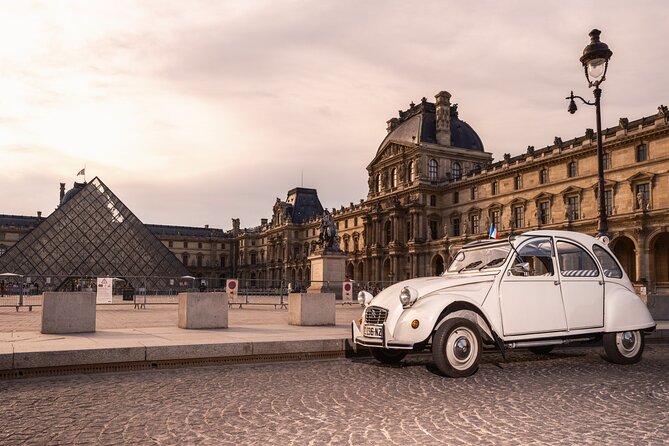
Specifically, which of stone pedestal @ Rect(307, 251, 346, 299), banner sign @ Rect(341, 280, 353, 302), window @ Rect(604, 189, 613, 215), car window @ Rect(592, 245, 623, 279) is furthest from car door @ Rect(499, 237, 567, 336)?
window @ Rect(604, 189, 613, 215)

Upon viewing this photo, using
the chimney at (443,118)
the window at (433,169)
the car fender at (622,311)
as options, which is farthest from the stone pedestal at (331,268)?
the chimney at (443,118)

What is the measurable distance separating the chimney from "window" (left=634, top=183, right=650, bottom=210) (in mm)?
26400

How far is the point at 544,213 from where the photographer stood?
164 feet

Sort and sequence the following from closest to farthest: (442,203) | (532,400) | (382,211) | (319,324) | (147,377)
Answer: (532,400) → (147,377) → (319,324) → (442,203) → (382,211)

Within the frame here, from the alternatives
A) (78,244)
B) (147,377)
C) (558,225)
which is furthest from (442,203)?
(147,377)

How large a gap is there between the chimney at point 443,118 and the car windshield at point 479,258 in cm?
5811

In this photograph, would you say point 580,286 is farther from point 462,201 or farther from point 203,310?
point 462,201

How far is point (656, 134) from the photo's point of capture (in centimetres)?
4006

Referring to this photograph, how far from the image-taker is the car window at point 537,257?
784cm

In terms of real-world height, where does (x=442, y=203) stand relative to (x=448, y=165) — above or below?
below

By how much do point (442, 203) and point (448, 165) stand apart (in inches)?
183

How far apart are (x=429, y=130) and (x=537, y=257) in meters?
59.6

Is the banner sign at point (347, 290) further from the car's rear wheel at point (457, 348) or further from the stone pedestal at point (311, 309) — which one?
the car's rear wheel at point (457, 348)

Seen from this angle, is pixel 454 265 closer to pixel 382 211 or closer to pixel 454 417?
pixel 454 417
